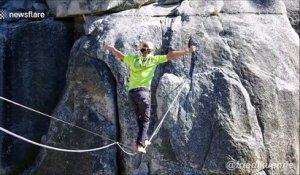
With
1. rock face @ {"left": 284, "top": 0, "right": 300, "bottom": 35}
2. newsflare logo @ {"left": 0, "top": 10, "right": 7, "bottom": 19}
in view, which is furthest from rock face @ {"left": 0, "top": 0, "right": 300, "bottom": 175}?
newsflare logo @ {"left": 0, "top": 10, "right": 7, "bottom": 19}

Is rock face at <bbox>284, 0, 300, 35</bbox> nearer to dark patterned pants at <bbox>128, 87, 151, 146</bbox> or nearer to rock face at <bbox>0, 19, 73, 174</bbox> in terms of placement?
dark patterned pants at <bbox>128, 87, 151, 146</bbox>

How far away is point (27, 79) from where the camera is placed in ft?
37.9

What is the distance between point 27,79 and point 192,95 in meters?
3.99

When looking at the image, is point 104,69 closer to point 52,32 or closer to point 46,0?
point 52,32

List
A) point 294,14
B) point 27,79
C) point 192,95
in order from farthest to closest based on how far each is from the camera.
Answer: point 294,14 → point 27,79 → point 192,95

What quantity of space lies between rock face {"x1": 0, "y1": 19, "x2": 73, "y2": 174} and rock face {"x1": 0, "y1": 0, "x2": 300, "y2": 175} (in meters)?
0.09

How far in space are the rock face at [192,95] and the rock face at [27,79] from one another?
95 millimetres

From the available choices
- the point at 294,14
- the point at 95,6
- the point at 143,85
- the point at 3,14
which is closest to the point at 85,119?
the point at 143,85

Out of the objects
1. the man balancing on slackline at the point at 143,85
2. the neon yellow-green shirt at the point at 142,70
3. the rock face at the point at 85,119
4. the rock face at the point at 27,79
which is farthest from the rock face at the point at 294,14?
the rock face at the point at 27,79

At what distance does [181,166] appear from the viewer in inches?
383

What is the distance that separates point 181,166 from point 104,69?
2.54 metres

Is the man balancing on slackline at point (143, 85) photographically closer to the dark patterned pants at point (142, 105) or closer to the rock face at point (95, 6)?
the dark patterned pants at point (142, 105)

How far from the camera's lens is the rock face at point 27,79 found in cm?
1138

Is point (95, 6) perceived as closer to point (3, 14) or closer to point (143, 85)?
point (3, 14)
